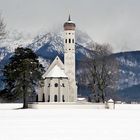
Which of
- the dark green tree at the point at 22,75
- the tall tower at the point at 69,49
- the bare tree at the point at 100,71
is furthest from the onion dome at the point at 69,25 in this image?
the dark green tree at the point at 22,75

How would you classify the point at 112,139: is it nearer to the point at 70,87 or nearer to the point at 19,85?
the point at 19,85

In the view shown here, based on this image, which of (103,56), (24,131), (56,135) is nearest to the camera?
(56,135)

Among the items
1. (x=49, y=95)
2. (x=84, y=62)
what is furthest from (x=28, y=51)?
(x=49, y=95)

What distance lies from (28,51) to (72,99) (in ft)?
91.9

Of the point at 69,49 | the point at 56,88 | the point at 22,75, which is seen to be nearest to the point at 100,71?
the point at 22,75

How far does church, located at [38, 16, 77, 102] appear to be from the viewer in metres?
108

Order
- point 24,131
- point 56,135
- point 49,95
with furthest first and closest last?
point 49,95 → point 24,131 → point 56,135

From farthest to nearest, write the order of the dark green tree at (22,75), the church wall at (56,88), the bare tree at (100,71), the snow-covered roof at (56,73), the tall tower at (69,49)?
the tall tower at (69,49) < the snow-covered roof at (56,73) < the church wall at (56,88) < the bare tree at (100,71) < the dark green tree at (22,75)

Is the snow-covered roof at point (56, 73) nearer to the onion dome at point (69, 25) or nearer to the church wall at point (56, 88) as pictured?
the church wall at point (56, 88)

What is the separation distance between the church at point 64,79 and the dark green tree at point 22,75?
23.0m

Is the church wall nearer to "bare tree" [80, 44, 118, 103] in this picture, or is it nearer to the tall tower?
the tall tower

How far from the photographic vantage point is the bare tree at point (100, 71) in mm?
88938

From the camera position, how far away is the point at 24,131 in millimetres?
29859

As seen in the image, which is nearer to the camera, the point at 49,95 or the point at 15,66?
the point at 15,66
